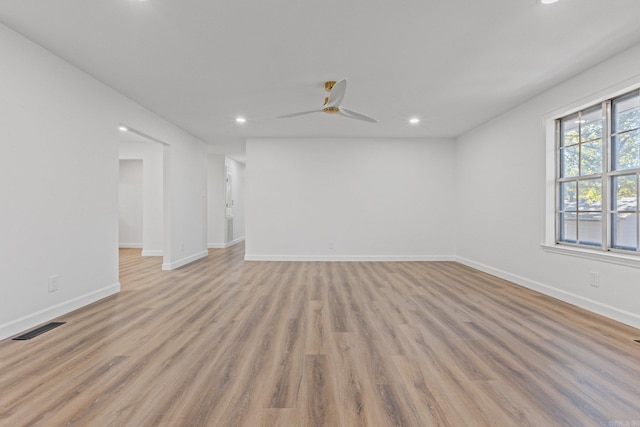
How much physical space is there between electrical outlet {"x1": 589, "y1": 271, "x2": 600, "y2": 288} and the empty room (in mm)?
39

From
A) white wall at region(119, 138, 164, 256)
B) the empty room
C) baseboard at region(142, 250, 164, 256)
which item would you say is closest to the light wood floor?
the empty room

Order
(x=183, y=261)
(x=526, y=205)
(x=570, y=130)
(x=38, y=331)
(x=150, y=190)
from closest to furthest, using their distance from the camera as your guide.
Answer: (x=38, y=331) < (x=570, y=130) < (x=526, y=205) < (x=183, y=261) < (x=150, y=190)

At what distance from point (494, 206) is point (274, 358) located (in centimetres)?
440

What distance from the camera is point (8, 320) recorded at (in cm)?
245

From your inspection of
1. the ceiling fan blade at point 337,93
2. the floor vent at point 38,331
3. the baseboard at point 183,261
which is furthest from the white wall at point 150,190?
the ceiling fan blade at point 337,93

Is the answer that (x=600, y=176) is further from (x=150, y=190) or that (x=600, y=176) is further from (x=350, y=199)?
(x=150, y=190)

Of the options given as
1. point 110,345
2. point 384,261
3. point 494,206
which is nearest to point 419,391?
point 110,345

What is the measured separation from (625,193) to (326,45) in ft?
10.8

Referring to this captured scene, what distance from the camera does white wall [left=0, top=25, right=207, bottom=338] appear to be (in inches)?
98.5

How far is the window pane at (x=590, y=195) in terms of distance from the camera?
3.25m

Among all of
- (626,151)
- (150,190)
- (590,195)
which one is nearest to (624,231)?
(590,195)

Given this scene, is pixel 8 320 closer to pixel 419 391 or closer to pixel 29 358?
pixel 29 358

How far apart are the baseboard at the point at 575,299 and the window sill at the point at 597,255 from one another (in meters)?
0.44

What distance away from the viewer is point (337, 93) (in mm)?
3041
